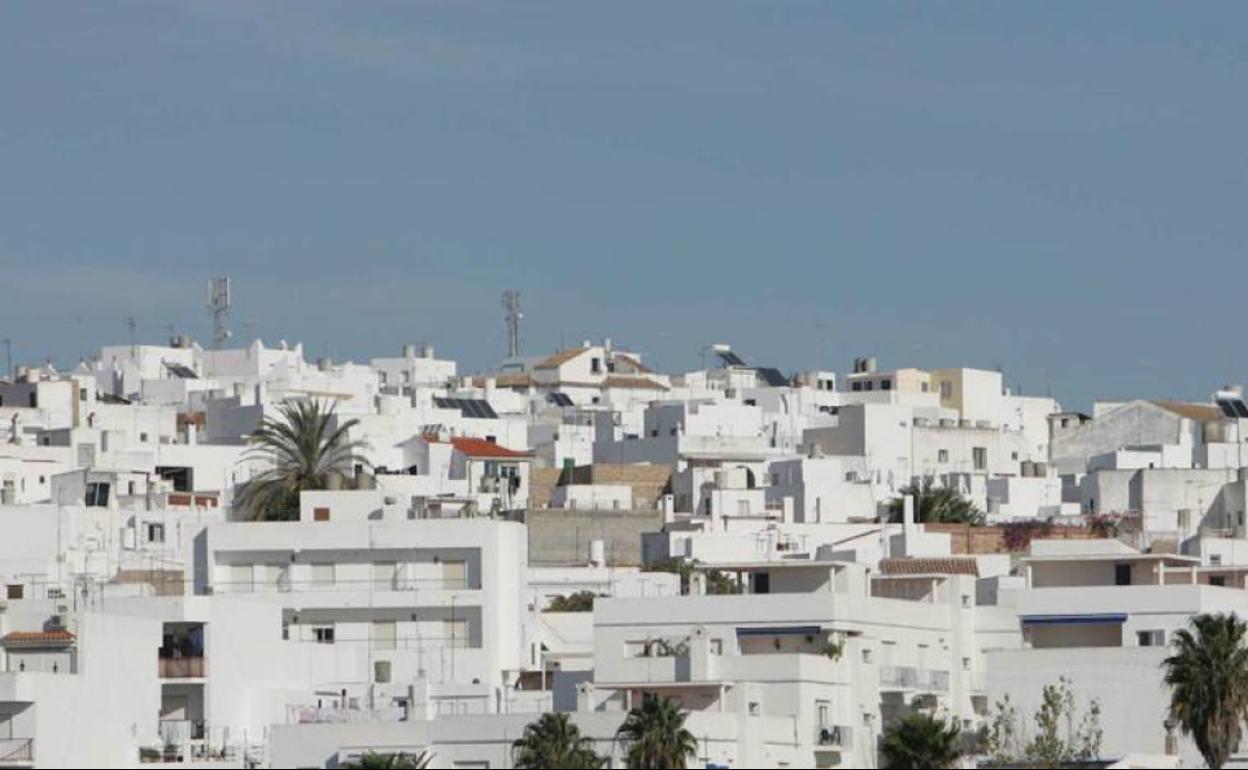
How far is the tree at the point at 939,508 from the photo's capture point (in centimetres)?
11922

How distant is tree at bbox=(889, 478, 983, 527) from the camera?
391 feet

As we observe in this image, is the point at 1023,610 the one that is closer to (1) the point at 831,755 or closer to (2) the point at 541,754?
(1) the point at 831,755

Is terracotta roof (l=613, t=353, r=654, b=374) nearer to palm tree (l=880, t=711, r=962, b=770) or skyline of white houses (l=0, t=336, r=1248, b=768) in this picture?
skyline of white houses (l=0, t=336, r=1248, b=768)

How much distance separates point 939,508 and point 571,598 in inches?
1098

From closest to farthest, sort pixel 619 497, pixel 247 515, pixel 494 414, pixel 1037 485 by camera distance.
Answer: pixel 247 515
pixel 619 497
pixel 1037 485
pixel 494 414

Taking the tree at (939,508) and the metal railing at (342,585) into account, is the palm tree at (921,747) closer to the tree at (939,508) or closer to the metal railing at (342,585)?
the metal railing at (342,585)

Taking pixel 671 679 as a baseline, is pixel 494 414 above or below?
above

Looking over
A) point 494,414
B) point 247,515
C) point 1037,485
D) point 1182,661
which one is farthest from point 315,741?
point 494,414

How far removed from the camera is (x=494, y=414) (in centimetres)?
15562

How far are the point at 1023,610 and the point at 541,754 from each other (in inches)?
815

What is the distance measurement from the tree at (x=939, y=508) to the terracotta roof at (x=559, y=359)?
5623 centimetres

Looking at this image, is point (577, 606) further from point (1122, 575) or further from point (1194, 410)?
point (1194, 410)

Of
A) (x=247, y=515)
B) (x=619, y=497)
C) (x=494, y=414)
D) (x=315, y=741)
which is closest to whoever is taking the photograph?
(x=315, y=741)

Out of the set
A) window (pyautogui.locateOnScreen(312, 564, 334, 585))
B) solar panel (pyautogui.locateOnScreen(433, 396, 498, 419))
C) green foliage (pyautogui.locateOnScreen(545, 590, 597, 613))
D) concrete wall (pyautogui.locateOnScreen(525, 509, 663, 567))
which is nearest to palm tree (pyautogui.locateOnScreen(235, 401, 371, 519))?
green foliage (pyautogui.locateOnScreen(545, 590, 597, 613))
